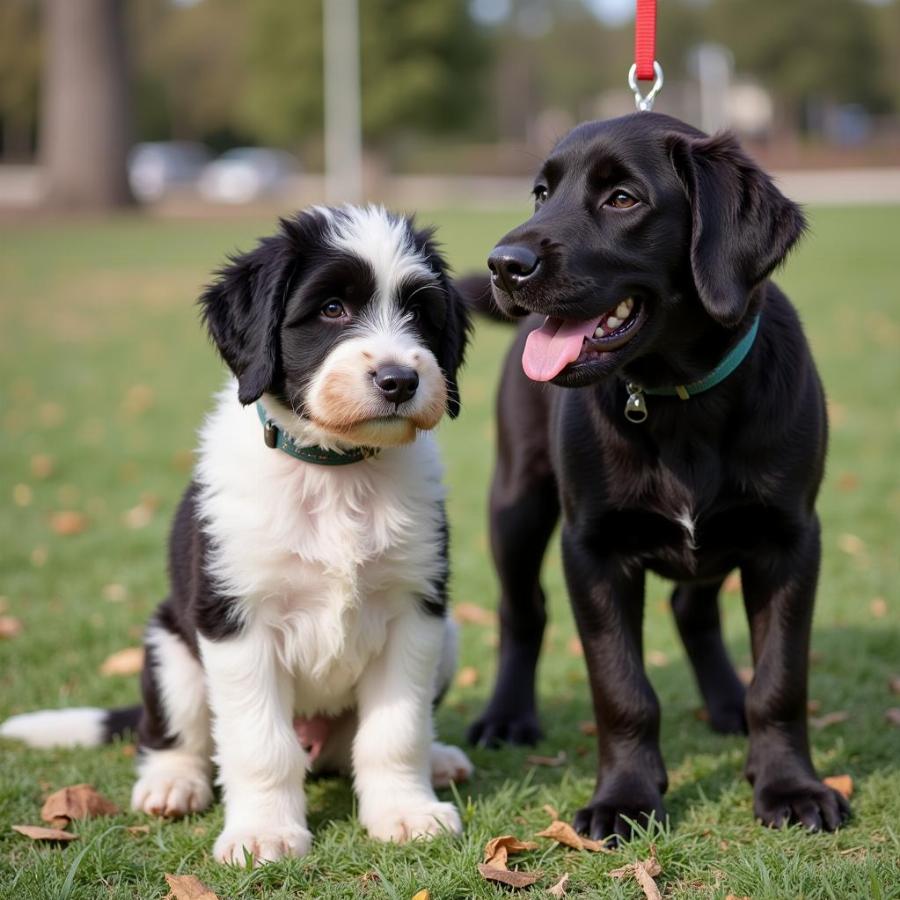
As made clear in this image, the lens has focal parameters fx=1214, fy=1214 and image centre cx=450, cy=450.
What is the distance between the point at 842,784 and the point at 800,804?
0.30 m

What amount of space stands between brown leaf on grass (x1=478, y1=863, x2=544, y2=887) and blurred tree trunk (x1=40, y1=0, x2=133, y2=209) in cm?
3276

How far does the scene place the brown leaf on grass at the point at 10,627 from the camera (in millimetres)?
5598

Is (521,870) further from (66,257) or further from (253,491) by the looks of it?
(66,257)

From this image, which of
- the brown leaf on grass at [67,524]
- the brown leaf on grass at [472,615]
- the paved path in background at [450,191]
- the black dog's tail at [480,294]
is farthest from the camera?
the paved path in background at [450,191]

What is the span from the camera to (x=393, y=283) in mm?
3562

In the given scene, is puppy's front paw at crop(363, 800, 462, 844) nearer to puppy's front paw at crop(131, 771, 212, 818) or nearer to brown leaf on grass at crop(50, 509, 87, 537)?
puppy's front paw at crop(131, 771, 212, 818)

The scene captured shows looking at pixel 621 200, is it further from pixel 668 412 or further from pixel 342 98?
pixel 342 98

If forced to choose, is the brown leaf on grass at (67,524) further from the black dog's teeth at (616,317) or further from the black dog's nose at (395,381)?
the black dog's teeth at (616,317)

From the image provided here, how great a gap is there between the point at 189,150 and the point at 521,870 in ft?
246

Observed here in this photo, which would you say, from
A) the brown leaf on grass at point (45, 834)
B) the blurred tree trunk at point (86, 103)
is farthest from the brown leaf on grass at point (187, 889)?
the blurred tree trunk at point (86, 103)

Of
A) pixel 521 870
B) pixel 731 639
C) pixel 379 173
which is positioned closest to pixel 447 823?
pixel 521 870

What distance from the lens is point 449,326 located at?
3809 mm

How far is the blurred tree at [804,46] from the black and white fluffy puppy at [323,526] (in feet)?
→ 266

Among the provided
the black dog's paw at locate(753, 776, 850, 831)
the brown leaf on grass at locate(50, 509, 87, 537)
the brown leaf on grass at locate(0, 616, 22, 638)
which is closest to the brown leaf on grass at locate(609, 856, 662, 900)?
the black dog's paw at locate(753, 776, 850, 831)
